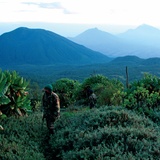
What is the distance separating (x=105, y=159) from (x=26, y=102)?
16.3 feet

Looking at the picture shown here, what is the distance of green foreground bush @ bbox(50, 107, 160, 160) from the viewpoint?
6.40 meters

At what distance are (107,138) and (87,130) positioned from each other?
0.89 meters

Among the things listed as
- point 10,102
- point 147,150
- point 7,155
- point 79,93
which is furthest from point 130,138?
point 79,93

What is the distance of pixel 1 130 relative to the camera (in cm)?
839

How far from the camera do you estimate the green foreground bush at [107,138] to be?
6.40 metres

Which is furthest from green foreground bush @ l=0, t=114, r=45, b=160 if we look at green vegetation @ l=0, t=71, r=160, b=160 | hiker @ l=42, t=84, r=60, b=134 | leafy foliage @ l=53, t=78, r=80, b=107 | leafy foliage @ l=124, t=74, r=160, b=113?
leafy foliage @ l=53, t=78, r=80, b=107

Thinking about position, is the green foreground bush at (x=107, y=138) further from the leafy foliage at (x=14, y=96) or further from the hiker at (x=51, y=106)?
the leafy foliage at (x=14, y=96)

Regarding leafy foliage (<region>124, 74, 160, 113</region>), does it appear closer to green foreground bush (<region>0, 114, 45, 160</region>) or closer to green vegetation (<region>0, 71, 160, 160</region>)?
green vegetation (<region>0, 71, 160, 160</region>)

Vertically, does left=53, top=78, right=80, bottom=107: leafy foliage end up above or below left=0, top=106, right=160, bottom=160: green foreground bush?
below

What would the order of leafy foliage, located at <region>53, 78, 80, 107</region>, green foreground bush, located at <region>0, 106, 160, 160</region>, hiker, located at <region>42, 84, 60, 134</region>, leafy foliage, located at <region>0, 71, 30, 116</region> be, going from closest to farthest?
green foreground bush, located at <region>0, 106, 160, 160</region>
hiker, located at <region>42, 84, 60, 134</region>
leafy foliage, located at <region>0, 71, 30, 116</region>
leafy foliage, located at <region>53, 78, 80, 107</region>

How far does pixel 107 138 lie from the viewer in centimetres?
716

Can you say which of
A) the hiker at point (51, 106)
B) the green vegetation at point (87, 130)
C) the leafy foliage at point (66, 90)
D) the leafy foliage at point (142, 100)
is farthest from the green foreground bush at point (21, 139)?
the leafy foliage at point (66, 90)

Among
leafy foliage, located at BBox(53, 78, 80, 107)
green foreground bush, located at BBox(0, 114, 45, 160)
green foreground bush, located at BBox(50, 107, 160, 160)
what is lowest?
leafy foliage, located at BBox(53, 78, 80, 107)

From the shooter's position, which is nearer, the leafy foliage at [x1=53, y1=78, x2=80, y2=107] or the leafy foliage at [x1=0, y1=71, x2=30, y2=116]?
the leafy foliage at [x1=0, y1=71, x2=30, y2=116]
